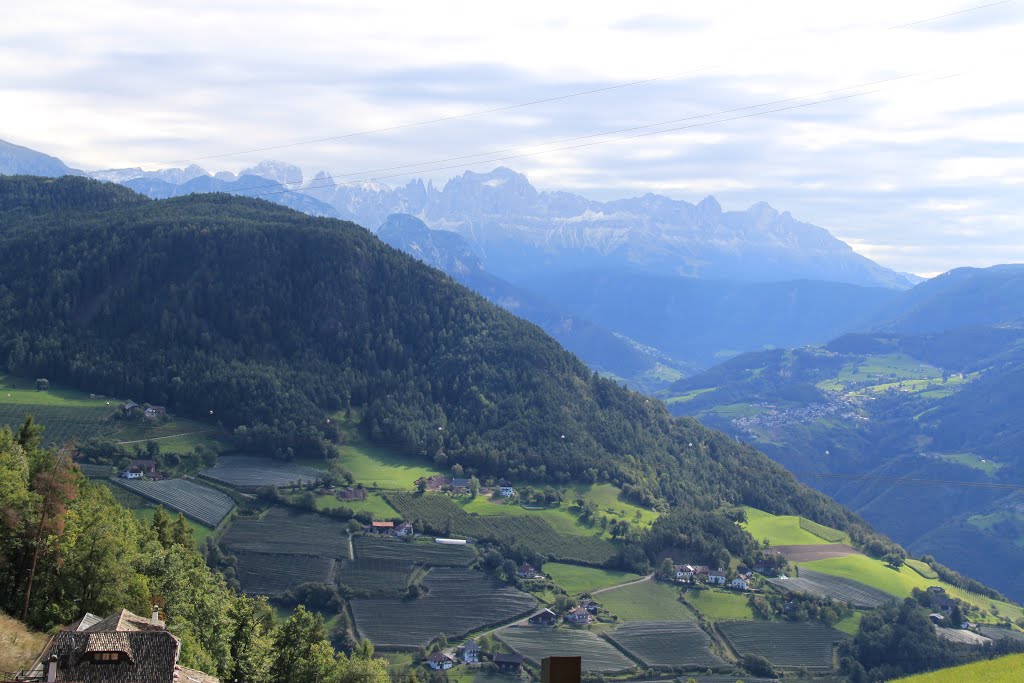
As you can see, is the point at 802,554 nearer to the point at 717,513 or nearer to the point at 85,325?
the point at 717,513

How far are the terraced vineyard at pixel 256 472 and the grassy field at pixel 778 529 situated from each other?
2238 inches

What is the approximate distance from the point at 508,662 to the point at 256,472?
4943 cm

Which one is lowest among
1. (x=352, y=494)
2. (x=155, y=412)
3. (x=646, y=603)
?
(x=646, y=603)

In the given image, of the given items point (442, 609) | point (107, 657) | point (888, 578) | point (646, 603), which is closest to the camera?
point (107, 657)

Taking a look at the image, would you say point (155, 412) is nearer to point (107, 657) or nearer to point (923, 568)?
point (923, 568)

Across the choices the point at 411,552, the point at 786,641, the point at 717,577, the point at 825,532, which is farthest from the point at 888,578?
the point at 411,552

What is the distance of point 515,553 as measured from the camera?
109 m

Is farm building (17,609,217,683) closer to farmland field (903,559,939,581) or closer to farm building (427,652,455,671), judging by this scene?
Result: farm building (427,652,455,671)

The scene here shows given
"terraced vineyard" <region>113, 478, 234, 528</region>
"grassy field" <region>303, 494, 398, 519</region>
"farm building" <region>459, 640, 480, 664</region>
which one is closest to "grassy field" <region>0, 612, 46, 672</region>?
"farm building" <region>459, 640, 480, 664</region>

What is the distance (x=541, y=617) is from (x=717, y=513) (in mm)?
43504

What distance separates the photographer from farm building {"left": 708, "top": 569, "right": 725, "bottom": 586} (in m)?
112

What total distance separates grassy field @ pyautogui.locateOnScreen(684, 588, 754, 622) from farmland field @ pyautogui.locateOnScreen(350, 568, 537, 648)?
1810cm

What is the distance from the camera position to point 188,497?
110250 millimetres

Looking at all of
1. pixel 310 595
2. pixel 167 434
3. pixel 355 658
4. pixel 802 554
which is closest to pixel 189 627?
pixel 355 658
